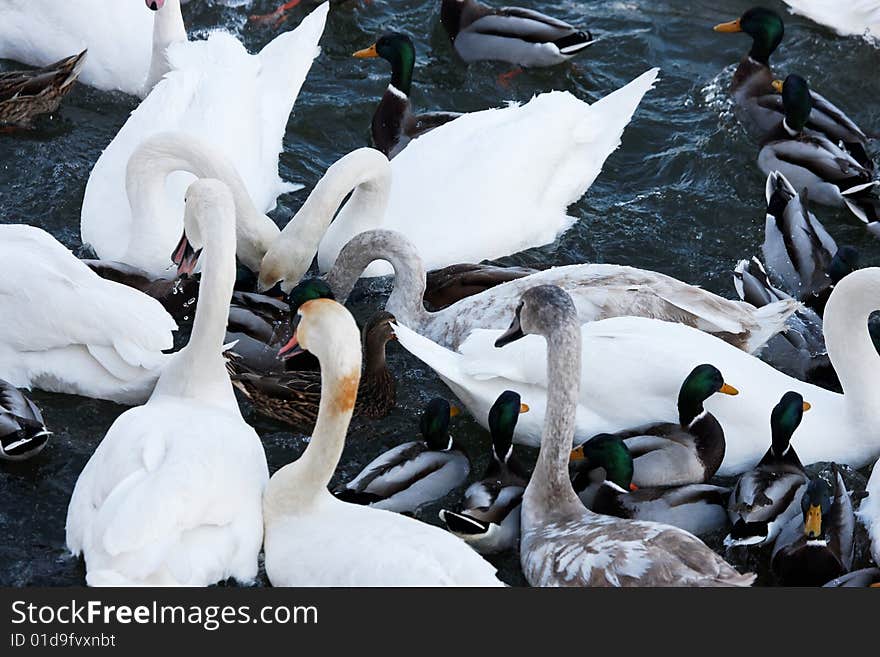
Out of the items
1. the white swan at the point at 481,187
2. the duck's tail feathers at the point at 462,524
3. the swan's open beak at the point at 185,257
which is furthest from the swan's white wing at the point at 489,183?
the duck's tail feathers at the point at 462,524

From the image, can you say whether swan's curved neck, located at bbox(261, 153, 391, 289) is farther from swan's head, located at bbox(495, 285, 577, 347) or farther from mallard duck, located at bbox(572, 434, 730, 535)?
mallard duck, located at bbox(572, 434, 730, 535)

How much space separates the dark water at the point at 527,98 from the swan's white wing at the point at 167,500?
0.68 metres

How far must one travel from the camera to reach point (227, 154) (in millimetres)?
8039

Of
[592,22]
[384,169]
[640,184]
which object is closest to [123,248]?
[384,169]

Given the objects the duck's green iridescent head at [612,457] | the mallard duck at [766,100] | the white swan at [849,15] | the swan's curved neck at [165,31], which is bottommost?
the duck's green iridescent head at [612,457]

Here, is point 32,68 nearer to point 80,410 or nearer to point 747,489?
point 80,410

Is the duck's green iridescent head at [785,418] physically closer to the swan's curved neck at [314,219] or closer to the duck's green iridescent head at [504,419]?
the duck's green iridescent head at [504,419]

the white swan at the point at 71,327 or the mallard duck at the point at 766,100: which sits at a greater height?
the mallard duck at the point at 766,100

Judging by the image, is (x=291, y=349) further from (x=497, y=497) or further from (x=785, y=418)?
(x=785, y=418)

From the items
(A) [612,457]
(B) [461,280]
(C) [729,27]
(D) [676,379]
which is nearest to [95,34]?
(B) [461,280]

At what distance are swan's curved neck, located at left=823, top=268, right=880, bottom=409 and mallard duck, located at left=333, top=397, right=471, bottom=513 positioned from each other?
1829mm

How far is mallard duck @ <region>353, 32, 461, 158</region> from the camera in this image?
29.9 feet

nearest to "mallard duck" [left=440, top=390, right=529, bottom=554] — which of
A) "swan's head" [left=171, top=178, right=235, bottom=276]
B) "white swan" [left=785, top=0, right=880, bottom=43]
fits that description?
"swan's head" [left=171, top=178, right=235, bottom=276]

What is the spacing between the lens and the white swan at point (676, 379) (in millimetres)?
6820
